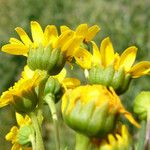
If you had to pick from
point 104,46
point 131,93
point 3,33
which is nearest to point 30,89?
point 104,46

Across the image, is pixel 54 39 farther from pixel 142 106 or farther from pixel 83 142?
pixel 83 142

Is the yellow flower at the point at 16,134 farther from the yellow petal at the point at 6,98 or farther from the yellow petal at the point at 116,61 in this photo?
the yellow petal at the point at 116,61

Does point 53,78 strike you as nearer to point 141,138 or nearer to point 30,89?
point 30,89

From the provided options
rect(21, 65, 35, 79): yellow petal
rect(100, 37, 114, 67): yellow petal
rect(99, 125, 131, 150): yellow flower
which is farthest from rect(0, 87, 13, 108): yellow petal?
rect(99, 125, 131, 150): yellow flower

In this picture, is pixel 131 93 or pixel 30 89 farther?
pixel 131 93

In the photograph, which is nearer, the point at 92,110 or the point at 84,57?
the point at 92,110

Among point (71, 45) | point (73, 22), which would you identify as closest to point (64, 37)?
point (71, 45)

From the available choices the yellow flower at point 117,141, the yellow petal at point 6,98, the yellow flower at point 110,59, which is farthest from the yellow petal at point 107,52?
the yellow flower at point 117,141
